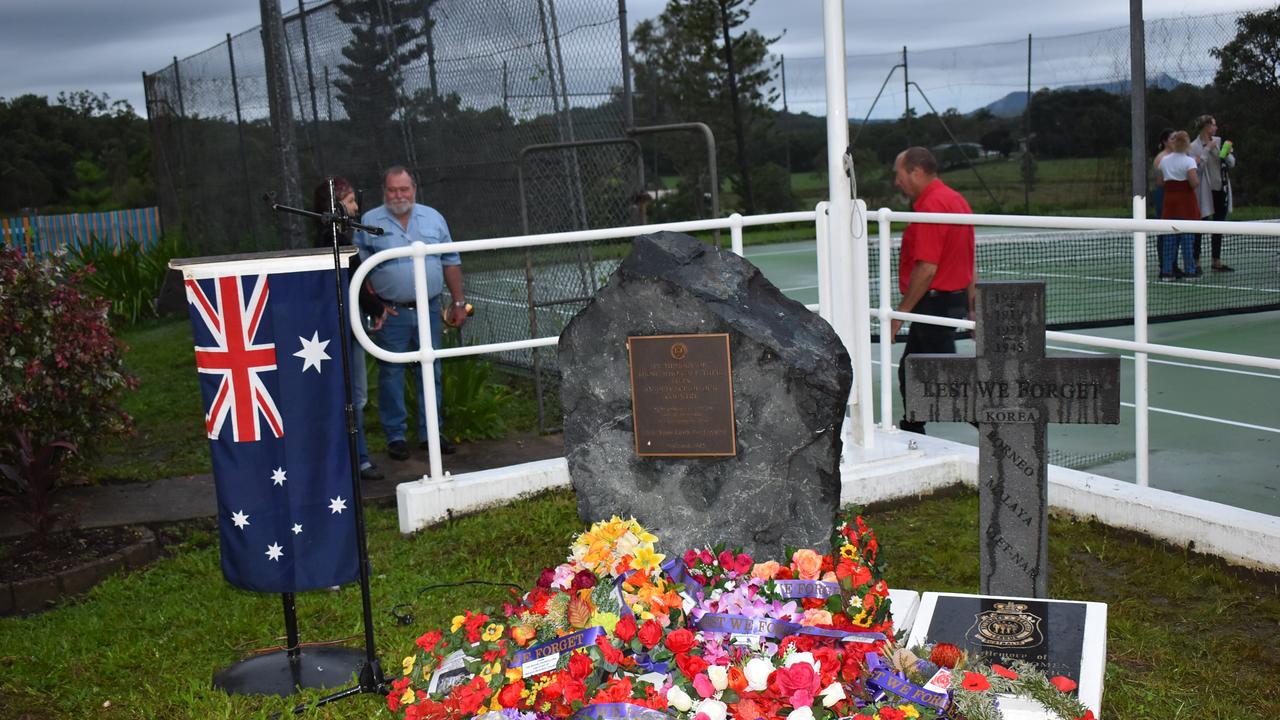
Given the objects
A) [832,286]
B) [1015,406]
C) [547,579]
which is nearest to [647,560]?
[547,579]

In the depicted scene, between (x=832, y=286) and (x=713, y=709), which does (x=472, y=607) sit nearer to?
(x=713, y=709)

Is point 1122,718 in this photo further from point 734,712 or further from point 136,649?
point 136,649

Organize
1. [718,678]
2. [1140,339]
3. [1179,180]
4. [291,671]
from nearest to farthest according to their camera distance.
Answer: [718,678] → [291,671] → [1140,339] → [1179,180]

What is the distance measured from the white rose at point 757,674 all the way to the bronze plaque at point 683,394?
95 centimetres

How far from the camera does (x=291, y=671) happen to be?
14.6ft

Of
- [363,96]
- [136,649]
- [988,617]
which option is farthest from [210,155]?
[988,617]

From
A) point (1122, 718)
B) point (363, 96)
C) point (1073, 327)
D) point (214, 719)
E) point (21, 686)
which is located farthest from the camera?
point (1073, 327)

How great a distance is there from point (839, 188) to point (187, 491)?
4018 millimetres

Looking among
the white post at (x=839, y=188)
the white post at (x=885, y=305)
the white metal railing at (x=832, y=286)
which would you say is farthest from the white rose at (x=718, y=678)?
the white post at (x=885, y=305)

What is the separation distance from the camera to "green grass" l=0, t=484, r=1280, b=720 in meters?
4.12

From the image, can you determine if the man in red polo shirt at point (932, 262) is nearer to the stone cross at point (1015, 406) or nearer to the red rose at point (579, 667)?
the stone cross at point (1015, 406)

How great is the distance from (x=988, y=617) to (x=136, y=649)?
315 cm

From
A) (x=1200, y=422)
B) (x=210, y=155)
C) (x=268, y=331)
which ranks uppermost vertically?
(x=210, y=155)

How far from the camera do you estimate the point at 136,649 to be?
15.5ft
